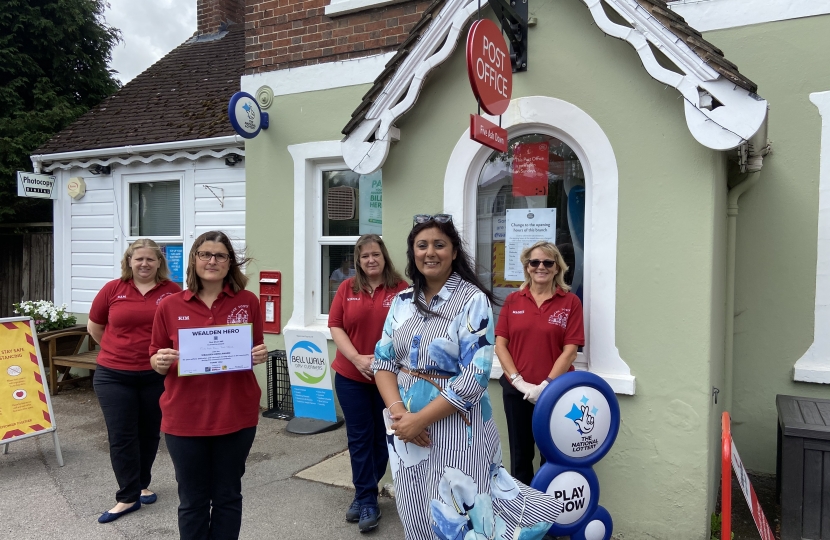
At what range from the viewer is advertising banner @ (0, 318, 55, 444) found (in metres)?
4.98

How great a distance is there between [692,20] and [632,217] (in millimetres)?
2105

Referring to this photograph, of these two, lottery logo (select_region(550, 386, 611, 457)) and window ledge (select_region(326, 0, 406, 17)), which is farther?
window ledge (select_region(326, 0, 406, 17))

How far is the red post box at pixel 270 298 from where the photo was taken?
6641 mm

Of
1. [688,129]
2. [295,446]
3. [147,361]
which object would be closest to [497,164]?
[688,129]

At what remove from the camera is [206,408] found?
299 centimetres

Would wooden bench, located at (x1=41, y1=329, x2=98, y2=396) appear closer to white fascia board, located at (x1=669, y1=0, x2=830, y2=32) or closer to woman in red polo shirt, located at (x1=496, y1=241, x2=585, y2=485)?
woman in red polo shirt, located at (x1=496, y1=241, x2=585, y2=485)

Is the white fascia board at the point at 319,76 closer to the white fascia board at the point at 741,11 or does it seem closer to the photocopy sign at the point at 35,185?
the white fascia board at the point at 741,11

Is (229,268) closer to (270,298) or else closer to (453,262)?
(453,262)

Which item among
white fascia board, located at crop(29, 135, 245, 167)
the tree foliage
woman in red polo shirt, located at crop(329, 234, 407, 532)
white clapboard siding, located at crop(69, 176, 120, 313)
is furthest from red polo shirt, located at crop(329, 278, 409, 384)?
the tree foliage

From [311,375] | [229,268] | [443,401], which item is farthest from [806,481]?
[311,375]

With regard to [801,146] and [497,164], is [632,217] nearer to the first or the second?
[497,164]

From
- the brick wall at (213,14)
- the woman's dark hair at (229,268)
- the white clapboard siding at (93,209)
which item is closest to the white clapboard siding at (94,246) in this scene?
the white clapboard siding at (93,209)

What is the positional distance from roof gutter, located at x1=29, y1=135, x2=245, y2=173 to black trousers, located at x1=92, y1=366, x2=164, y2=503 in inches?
140

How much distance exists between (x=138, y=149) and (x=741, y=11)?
698 cm
